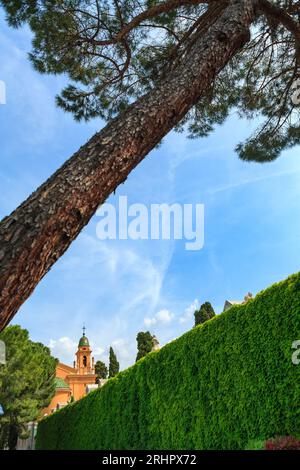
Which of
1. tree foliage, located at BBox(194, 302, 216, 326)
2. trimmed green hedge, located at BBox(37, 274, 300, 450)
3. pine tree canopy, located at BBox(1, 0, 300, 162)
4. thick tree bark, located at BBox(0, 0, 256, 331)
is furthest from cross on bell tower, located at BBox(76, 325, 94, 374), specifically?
thick tree bark, located at BBox(0, 0, 256, 331)

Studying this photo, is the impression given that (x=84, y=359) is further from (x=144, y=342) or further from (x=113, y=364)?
(x=144, y=342)

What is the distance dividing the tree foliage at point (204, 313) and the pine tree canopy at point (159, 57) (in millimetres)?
18295

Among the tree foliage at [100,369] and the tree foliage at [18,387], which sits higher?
the tree foliage at [100,369]

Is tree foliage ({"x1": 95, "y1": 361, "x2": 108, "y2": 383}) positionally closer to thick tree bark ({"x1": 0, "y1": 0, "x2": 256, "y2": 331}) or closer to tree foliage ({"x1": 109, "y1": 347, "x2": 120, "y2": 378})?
tree foliage ({"x1": 109, "y1": 347, "x2": 120, "y2": 378})

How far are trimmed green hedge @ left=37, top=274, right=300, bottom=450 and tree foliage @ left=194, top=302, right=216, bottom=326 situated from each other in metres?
16.2

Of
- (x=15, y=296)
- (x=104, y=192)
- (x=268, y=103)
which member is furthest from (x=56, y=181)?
(x=268, y=103)

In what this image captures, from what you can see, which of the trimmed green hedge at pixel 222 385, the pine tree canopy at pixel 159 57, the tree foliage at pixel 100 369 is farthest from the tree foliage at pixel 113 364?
the pine tree canopy at pixel 159 57

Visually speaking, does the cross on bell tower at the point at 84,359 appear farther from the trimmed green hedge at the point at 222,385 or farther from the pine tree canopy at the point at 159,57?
the pine tree canopy at the point at 159,57

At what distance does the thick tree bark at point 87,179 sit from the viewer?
6.16 ft

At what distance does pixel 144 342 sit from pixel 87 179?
92.9ft

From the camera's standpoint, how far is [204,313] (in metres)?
25.2

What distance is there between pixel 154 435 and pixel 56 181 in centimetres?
628

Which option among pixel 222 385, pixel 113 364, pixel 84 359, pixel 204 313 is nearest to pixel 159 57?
pixel 222 385
